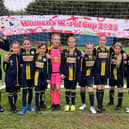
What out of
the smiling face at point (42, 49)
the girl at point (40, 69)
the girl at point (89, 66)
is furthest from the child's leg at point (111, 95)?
the smiling face at point (42, 49)

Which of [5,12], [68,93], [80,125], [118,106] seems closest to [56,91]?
[68,93]

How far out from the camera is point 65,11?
7160mm

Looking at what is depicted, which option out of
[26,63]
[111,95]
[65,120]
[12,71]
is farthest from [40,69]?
[111,95]

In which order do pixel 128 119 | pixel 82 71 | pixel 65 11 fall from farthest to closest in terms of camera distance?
pixel 65 11 < pixel 82 71 < pixel 128 119

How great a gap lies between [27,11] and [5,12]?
2.00ft

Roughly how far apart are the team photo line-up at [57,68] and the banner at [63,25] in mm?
960

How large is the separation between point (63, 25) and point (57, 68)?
1.47 m

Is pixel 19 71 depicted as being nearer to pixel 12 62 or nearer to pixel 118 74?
pixel 12 62

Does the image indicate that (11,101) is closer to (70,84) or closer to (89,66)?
(70,84)

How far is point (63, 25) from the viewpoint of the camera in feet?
20.2

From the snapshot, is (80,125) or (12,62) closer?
(80,125)

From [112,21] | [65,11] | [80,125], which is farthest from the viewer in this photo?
[65,11]

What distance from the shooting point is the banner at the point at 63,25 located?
6.07m

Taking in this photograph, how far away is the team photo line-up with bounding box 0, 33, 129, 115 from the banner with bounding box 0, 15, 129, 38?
96 centimetres
